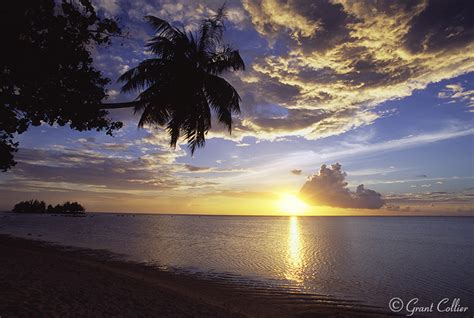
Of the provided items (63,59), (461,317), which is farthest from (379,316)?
(63,59)

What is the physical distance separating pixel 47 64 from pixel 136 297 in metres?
9.39

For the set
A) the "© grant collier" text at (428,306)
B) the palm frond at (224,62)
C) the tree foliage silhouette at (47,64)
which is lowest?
the "© grant collier" text at (428,306)

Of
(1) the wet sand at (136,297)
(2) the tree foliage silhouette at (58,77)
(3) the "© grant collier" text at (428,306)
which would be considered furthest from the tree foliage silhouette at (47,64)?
(3) the "© grant collier" text at (428,306)

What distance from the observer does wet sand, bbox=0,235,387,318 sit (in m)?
9.83

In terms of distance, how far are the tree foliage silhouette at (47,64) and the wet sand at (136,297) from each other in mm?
6242

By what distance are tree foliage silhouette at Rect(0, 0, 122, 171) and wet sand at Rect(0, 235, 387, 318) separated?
6.24m

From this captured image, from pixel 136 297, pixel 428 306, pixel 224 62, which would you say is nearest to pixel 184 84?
pixel 224 62

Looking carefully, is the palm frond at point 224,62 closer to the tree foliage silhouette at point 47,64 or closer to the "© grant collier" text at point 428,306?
the tree foliage silhouette at point 47,64

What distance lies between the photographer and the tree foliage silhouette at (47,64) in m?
9.09

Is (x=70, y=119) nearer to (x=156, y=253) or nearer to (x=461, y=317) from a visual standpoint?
(x=461, y=317)

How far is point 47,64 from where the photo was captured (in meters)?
9.65

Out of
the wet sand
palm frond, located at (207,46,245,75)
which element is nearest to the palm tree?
palm frond, located at (207,46,245,75)

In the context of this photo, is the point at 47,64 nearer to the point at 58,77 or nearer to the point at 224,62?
the point at 58,77

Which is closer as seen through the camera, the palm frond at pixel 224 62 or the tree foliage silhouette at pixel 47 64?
the tree foliage silhouette at pixel 47 64
